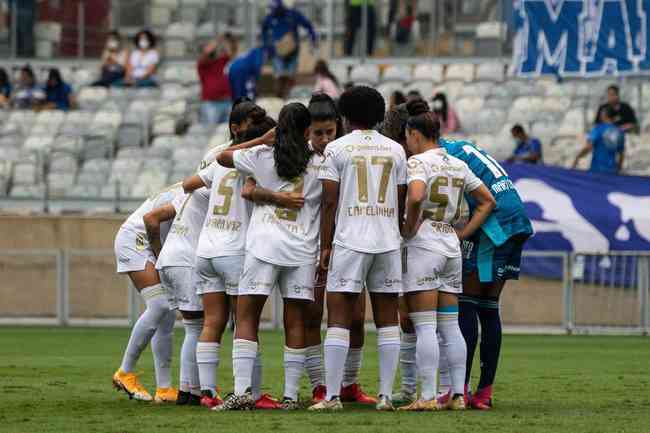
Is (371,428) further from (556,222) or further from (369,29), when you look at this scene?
(369,29)

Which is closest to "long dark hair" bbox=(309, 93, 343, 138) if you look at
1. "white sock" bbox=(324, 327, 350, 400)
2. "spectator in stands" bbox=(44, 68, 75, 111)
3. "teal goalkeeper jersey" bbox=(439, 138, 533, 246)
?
"teal goalkeeper jersey" bbox=(439, 138, 533, 246)

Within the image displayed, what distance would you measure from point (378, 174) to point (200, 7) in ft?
64.8

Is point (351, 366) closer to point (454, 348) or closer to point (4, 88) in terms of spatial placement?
point (454, 348)

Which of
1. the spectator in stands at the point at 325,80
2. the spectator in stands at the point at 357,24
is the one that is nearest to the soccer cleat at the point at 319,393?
the spectator in stands at the point at 325,80

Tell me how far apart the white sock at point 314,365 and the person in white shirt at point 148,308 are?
1028 mm

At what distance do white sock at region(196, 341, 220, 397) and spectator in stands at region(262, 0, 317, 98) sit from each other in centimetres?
1573

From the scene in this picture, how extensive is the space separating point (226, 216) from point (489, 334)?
1.96 m

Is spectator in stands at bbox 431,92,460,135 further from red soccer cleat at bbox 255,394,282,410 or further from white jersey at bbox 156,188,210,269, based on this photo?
red soccer cleat at bbox 255,394,282,410

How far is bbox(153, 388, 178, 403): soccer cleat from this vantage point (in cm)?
1052

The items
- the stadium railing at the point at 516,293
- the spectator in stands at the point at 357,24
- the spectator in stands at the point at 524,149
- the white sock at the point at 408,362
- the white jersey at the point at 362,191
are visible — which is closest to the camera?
the white jersey at the point at 362,191

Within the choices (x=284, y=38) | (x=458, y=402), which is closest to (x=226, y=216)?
(x=458, y=402)

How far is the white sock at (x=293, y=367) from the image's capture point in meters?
9.62

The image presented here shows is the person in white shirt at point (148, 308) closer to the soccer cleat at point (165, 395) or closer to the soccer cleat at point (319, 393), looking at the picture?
the soccer cleat at point (165, 395)

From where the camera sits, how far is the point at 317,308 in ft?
33.1
